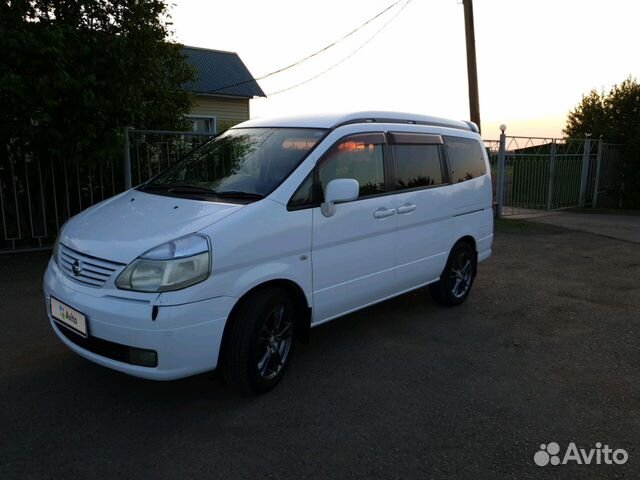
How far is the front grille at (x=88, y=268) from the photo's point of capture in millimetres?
3092

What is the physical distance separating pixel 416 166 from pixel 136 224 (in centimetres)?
260

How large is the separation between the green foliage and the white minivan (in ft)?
9.72

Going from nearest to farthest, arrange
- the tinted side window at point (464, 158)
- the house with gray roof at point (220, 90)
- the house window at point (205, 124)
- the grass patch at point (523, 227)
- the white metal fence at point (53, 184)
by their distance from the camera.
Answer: the tinted side window at point (464, 158) < the white metal fence at point (53, 184) < the grass patch at point (523, 227) < the house window at point (205, 124) < the house with gray roof at point (220, 90)

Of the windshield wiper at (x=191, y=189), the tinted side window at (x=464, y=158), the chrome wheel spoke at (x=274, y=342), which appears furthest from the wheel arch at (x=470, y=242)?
the windshield wiper at (x=191, y=189)

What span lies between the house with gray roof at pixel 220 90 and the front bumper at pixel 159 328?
16270mm

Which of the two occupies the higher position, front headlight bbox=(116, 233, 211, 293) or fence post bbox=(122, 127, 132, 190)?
fence post bbox=(122, 127, 132, 190)

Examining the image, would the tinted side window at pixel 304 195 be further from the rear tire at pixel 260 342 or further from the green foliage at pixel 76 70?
the green foliage at pixel 76 70

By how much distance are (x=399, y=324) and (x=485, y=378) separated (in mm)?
1269

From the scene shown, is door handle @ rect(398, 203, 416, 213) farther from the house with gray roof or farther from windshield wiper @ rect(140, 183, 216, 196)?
the house with gray roof

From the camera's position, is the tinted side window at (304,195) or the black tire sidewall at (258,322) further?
the tinted side window at (304,195)

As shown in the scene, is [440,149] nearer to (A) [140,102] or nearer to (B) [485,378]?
(B) [485,378]

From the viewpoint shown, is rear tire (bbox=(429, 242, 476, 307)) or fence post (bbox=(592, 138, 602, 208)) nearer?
rear tire (bbox=(429, 242, 476, 307))

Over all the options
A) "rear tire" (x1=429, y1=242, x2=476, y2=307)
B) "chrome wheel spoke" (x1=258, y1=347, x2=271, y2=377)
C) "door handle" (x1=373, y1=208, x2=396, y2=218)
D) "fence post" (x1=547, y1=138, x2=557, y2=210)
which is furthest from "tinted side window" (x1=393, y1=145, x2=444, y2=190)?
"fence post" (x1=547, y1=138, x2=557, y2=210)

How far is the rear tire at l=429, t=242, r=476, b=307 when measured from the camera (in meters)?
5.39
